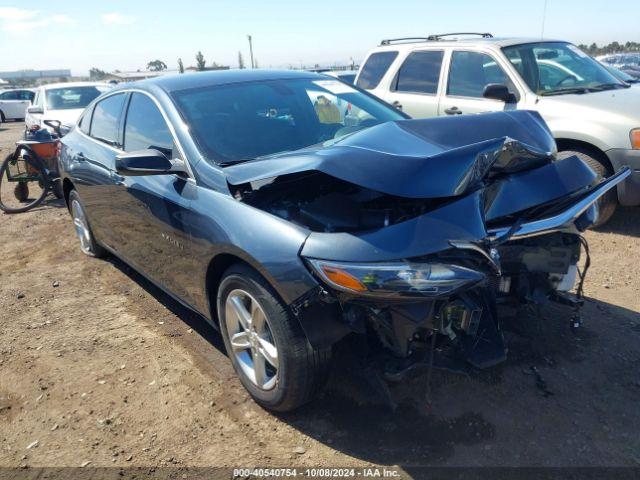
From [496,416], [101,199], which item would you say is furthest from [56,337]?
[496,416]

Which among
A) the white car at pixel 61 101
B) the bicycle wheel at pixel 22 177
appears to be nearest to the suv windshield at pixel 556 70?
the bicycle wheel at pixel 22 177

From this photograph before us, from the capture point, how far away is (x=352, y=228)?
255cm

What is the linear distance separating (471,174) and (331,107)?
6.01 feet

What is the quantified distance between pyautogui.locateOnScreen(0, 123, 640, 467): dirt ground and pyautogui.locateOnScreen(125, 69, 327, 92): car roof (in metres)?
1.77

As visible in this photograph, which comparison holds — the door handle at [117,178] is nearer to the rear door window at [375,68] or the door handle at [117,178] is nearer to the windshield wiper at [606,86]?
the rear door window at [375,68]

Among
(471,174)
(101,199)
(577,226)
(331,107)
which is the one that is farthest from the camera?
(101,199)

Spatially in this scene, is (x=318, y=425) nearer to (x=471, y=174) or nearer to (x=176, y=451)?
(x=176, y=451)

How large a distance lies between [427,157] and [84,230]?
14.6ft

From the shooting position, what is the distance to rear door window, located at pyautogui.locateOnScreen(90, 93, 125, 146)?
14.5 feet

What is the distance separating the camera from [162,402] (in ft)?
10.4

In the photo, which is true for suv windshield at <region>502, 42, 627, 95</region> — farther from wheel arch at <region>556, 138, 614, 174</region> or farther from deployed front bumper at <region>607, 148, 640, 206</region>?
deployed front bumper at <region>607, 148, 640, 206</region>

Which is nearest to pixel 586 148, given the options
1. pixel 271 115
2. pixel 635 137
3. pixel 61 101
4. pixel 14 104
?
pixel 635 137

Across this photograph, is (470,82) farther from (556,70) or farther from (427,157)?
(427,157)

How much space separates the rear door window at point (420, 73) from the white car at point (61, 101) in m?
7.62
